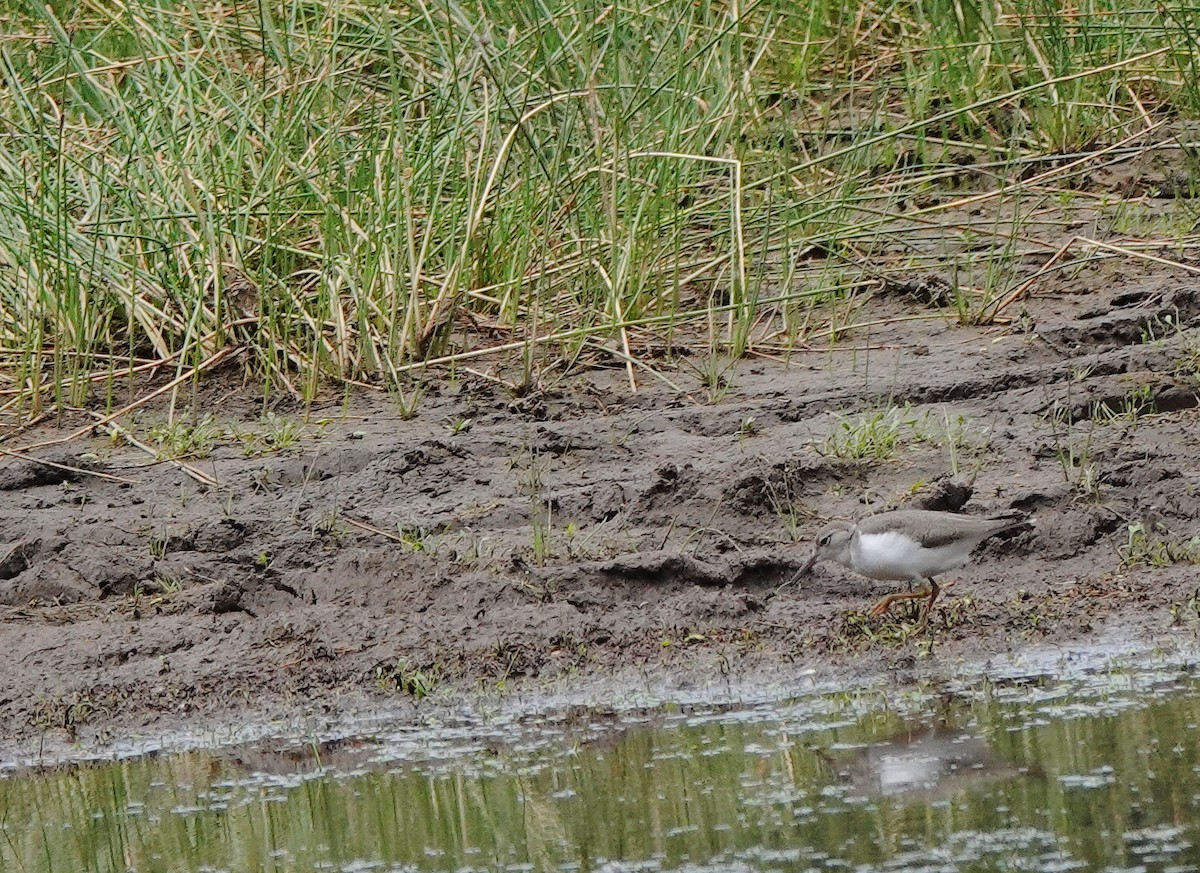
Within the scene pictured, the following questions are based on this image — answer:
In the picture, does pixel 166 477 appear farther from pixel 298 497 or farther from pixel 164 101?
pixel 164 101

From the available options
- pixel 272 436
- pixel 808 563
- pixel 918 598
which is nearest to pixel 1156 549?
pixel 918 598

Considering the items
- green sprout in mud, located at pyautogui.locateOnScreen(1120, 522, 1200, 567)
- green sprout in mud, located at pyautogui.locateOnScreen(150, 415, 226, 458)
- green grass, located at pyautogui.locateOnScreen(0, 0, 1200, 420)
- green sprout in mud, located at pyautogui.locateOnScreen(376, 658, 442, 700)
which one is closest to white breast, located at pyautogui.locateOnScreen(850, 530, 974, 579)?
green sprout in mud, located at pyautogui.locateOnScreen(1120, 522, 1200, 567)

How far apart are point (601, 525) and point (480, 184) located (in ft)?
6.55

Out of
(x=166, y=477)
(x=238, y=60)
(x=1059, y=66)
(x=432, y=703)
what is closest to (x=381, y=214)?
(x=166, y=477)

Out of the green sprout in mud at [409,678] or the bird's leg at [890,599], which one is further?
the bird's leg at [890,599]

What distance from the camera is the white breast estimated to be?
482 centimetres

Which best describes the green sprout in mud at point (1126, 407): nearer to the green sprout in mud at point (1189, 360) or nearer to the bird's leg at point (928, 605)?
the green sprout in mud at point (1189, 360)

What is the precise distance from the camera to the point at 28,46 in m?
8.70

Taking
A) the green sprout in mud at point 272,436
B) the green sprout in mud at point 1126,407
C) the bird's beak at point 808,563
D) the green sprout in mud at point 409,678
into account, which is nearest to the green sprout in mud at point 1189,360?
the green sprout in mud at point 1126,407

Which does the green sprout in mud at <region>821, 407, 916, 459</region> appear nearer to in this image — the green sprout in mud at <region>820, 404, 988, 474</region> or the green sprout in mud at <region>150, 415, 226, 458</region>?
the green sprout in mud at <region>820, 404, 988, 474</region>

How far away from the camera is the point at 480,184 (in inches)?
280

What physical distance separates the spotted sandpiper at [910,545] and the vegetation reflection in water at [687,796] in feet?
1.84

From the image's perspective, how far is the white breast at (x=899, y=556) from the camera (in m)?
4.82

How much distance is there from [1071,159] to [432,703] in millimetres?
4828
